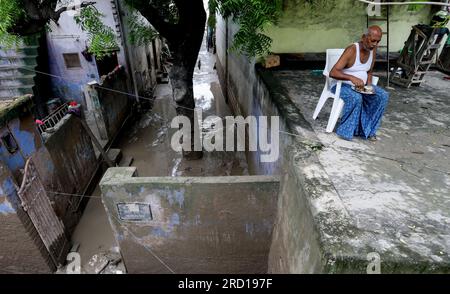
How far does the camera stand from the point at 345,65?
355cm

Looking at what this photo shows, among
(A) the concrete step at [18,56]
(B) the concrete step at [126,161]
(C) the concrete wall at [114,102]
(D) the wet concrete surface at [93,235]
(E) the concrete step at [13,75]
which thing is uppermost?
(A) the concrete step at [18,56]

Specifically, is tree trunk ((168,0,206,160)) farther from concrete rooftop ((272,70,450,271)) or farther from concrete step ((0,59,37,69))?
concrete step ((0,59,37,69))

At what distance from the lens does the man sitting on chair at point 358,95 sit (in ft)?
11.5

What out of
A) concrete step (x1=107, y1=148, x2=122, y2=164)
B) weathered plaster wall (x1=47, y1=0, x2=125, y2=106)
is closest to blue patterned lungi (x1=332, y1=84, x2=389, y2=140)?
concrete step (x1=107, y1=148, x2=122, y2=164)

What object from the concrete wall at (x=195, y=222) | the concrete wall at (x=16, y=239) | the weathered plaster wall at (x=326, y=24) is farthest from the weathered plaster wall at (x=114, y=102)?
the weathered plaster wall at (x=326, y=24)

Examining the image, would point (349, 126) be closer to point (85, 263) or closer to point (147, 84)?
point (85, 263)

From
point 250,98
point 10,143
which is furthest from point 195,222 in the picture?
point 250,98

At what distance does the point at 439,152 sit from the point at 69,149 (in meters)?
6.82

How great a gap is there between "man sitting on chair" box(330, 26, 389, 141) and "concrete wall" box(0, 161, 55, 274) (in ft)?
16.2

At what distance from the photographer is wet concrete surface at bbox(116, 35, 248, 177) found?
7621mm

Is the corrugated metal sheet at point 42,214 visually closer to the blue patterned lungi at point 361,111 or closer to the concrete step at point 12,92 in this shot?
the concrete step at point 12,92

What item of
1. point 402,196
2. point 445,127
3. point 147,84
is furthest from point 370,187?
point 147,84

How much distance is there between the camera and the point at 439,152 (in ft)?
11.2

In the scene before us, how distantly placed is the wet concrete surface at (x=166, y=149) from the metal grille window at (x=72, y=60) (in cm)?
297
